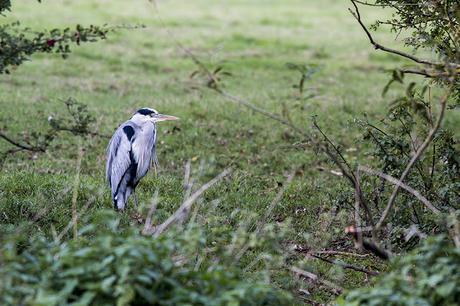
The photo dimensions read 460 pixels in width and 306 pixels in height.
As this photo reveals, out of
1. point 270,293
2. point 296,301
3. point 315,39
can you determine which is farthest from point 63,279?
point 315,39

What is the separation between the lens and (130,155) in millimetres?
8758

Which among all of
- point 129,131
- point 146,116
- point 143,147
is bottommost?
point 143,147

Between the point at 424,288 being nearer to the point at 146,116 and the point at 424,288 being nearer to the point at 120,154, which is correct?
the point at 120,154

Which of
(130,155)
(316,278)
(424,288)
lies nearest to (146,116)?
(130,155)

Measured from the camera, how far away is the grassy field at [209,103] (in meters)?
8.12

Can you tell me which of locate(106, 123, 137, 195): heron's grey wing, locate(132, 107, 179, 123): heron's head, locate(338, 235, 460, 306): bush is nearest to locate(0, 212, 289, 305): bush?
locate(338, 235, 460, 306): bush

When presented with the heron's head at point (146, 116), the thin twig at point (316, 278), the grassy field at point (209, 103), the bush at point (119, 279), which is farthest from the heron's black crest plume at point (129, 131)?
the bush at point (119, 279)

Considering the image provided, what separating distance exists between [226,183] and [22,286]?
16.3 feet

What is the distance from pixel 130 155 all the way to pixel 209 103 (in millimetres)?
4882

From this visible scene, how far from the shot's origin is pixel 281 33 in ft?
73.5

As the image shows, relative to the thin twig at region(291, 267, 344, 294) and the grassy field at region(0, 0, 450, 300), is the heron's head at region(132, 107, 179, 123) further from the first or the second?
the thin twig at region(291, 267, 344, 294)

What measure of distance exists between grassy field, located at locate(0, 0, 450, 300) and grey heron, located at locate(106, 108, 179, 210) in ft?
0.63

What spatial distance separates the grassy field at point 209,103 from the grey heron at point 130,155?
193 millimetres

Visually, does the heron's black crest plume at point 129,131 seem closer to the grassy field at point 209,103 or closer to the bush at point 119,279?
the grassy field at point 209,103
